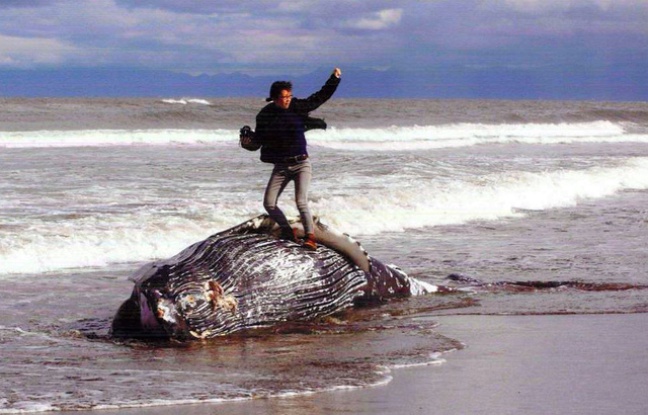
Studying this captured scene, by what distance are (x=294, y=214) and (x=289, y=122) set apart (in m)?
6.31

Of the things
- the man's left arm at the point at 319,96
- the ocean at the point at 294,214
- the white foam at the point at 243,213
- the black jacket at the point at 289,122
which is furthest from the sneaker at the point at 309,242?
the white foam at the point at 243,213

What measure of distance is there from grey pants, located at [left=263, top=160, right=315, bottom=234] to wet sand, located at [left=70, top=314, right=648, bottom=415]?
150cm

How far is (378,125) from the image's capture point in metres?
49.3

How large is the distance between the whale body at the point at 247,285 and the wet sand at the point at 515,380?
1.04 meters

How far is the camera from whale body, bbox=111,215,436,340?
317 inches

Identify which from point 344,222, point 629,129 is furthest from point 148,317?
point 629,129

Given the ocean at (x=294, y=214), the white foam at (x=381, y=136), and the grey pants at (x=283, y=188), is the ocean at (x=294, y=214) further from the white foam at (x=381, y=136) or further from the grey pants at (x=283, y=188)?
the white foam at (x=381, y=136)

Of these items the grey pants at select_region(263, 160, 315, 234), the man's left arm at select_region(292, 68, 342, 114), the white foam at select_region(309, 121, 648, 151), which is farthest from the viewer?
the white foam at select_region(309, 121, 648, 151)

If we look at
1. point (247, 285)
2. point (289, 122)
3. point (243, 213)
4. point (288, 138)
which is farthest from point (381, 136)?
point (247, 285)

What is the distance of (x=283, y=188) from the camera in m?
9.26

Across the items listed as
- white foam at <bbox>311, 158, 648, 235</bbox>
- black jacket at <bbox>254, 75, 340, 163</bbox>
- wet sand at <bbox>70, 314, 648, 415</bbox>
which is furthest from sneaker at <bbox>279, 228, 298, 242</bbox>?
white foam at <bbox>311, 158, 648, 235</bbox>

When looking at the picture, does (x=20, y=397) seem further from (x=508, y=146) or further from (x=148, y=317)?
(x=508, y=146)

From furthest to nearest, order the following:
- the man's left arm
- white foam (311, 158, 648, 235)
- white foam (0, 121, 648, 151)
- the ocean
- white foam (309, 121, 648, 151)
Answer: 1. white foam (309, 121, 648, 151)
2. white foam (0, 121, 648, 151)
3. white foam (311, 158, 648, 235)
4. the man's left arm
5. the ocean

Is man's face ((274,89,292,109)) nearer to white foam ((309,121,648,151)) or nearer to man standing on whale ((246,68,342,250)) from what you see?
man standing on whale ((246,68,342,250))
